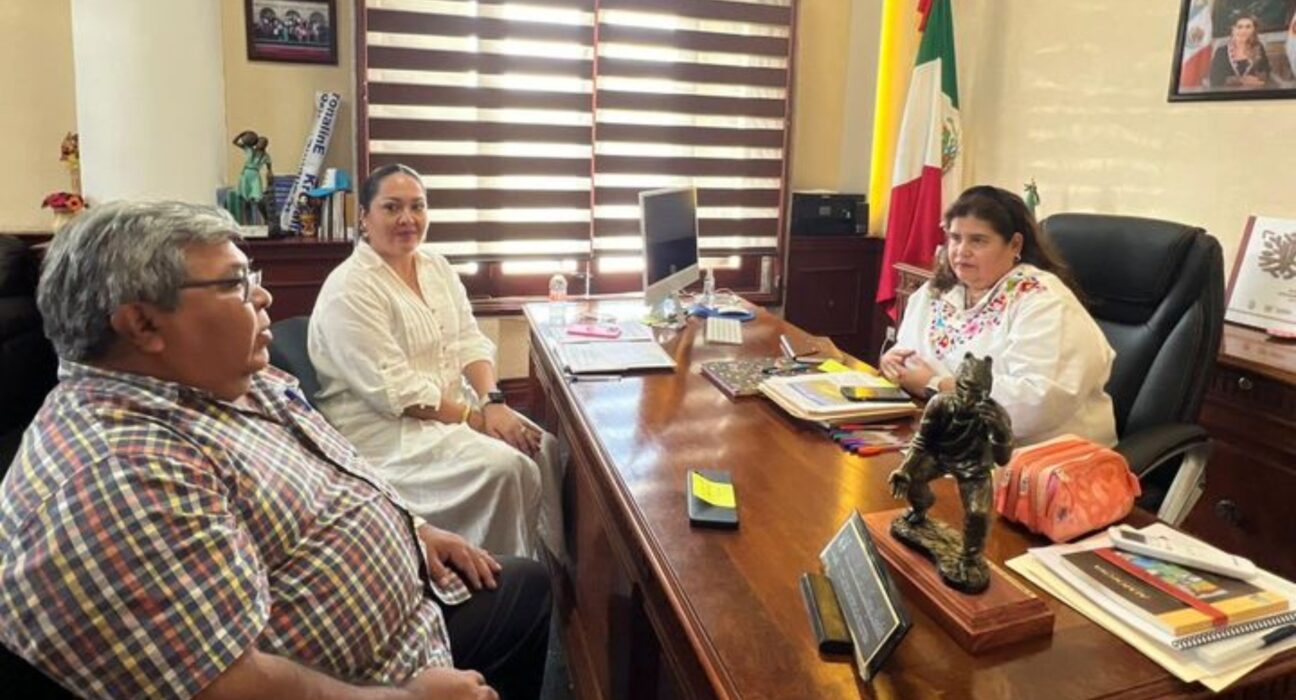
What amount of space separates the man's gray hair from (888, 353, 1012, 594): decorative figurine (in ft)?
3.15

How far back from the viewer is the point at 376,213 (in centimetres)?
227

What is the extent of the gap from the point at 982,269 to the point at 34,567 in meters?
1.88

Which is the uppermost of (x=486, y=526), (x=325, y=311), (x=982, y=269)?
(x=982, y=269)

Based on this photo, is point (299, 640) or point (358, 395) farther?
point (358, 395)

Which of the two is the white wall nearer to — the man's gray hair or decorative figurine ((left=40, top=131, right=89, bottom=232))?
decorative figurine ((left=40, top=131, right=89, bottom=232))

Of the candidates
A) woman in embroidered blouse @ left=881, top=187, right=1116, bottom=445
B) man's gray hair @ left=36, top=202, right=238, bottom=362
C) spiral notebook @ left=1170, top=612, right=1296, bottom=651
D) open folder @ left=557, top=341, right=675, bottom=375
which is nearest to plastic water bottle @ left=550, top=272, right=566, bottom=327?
open folder @ left=557, top=341, right=675, bottom=375

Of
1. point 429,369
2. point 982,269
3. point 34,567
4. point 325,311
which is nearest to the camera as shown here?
point 34,567

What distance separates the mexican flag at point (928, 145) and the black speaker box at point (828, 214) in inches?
16.0

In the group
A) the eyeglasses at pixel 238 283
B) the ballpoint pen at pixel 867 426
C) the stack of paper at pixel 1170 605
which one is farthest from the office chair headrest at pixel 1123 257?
the eyeglasses at pixel 238 283

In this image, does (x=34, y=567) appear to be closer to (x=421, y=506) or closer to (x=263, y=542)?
(x=263, y=542)

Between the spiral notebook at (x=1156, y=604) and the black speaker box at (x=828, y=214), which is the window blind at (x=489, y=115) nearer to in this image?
the black speaker box at (x=828, y=214)

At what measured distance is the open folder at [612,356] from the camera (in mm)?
2131

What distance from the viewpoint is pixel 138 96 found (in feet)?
9.45

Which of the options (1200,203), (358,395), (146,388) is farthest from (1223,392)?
(146,388)
